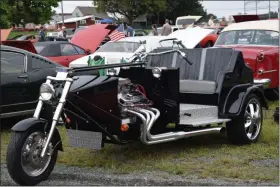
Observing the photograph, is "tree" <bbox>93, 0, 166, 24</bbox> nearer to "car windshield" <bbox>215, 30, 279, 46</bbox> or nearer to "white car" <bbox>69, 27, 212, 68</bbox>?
"white car" <bbox>69, 27, 212, 68</bbox>

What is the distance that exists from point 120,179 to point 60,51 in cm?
978

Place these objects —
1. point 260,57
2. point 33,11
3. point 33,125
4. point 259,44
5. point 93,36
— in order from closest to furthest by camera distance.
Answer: point 33,125
point 260,57
point 259,44
point 93,36
point 33,11

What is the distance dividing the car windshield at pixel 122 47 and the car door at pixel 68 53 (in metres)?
0.80

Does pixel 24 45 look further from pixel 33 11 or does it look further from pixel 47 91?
pixel 33 11

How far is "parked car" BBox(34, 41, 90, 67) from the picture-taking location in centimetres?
1410

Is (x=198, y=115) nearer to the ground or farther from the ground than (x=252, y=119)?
farther from the ground

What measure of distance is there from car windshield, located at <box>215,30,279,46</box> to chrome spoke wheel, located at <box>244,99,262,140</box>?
179 inches

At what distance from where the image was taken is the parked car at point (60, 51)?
14.1 m

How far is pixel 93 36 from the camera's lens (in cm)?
1334

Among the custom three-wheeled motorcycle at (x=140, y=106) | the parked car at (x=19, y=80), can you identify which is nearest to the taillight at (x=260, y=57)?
the custom three-wheeled motorcycle at (x=140, y=106)

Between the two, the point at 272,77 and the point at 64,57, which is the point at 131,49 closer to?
the point at 64,57

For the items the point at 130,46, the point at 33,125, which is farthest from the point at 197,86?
the point at 130,46

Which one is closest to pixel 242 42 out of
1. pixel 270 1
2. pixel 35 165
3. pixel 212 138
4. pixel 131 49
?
pixel 131 49

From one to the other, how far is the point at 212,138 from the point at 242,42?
4948mm
